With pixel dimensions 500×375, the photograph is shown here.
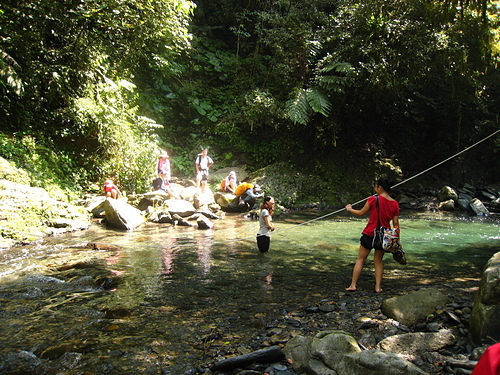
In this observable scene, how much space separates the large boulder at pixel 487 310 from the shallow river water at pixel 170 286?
189 cm

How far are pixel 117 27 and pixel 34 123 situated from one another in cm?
383

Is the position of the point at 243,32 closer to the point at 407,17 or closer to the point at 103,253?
the point at 407,17

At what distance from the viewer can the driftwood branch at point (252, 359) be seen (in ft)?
10.2

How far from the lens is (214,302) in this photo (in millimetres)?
4762

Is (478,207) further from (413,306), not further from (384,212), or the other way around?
(413,306)

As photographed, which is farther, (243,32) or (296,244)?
(243,32)

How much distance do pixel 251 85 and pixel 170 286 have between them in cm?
1504

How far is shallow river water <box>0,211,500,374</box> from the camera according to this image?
3436 mm

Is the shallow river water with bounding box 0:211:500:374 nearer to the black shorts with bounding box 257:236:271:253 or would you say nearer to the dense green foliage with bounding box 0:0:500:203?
the black shorts with bounding box 257:236:271:253

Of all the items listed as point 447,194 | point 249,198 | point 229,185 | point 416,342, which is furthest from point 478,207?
point 416,342

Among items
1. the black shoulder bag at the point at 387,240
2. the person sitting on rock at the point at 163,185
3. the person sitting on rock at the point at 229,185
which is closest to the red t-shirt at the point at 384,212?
the black shoulder bag at the point at 387,240

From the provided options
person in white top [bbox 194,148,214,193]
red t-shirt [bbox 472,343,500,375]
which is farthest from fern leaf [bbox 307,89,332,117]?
red t-shirt [bbox 472,343,500,375]

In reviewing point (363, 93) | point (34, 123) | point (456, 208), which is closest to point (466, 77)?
point (363, 93)

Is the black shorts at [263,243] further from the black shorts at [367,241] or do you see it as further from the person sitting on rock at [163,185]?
the person sitting on rock at [163,185]
